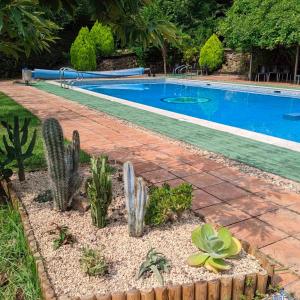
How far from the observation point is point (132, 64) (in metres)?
26.0

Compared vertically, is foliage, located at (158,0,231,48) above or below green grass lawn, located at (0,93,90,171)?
above

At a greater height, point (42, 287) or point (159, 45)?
point (159, 45)

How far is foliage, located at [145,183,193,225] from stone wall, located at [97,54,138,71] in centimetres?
2222

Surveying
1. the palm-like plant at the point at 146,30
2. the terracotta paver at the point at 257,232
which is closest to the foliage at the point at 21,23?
the palm-like plant at the point at 146,30

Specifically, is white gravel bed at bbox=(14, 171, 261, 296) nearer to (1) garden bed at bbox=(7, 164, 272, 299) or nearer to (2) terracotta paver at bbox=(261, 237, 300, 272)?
(1) garden bed at bbox=(7, 164, 272, 299)

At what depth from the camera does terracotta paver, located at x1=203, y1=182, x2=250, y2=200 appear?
421 cm

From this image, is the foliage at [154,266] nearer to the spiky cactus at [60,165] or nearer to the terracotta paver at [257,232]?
the terracotta paver at [257,232]

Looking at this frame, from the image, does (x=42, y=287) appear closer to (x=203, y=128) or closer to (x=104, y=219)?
(x=104, y=219)

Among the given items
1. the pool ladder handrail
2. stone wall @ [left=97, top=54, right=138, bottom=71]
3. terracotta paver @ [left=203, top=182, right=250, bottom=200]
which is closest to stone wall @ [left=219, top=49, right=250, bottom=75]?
stone wall @ [left=97, top=54, right=138, bottom=71]

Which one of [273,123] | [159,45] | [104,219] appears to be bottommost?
[273,123]

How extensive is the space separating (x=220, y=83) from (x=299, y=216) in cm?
1561

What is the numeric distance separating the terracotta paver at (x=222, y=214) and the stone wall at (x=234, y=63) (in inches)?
838

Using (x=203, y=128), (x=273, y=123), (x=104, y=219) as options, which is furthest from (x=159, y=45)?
(x=273, y=123)

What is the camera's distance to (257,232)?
11.1ft
